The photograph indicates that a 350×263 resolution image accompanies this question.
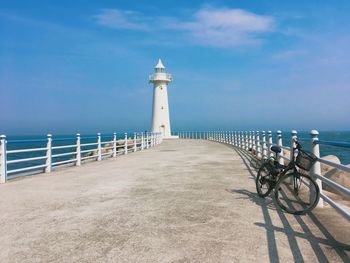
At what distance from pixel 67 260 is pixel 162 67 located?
158 ft

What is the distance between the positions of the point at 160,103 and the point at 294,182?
1689 inches

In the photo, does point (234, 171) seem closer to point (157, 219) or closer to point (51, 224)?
point (157, 219)

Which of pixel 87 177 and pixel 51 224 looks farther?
pixel 87 177

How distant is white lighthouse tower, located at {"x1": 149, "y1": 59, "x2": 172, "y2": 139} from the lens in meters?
49.4

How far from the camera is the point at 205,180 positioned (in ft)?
32.5

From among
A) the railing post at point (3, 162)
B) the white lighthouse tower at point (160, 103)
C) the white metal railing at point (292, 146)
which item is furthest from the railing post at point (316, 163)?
the white lighthouse tower at point (160, 103)

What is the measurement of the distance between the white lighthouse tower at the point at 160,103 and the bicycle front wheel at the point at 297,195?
4108 cm

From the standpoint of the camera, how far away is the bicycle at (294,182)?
20.2ft

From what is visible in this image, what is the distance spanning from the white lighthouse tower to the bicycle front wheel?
135 feet

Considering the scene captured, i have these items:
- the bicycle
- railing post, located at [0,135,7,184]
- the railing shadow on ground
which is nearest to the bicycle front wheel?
the bicycle

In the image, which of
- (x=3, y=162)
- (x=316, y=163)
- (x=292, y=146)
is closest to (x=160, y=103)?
(x=3, y=162)

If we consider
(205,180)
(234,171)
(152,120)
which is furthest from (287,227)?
(152,120)

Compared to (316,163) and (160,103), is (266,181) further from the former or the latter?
(160,103)

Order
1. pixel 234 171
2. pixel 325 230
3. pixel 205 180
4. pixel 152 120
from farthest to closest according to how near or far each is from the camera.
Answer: pixel 152 120 < pixel 234 171 < pixel 205 180 < pixel 325 230
